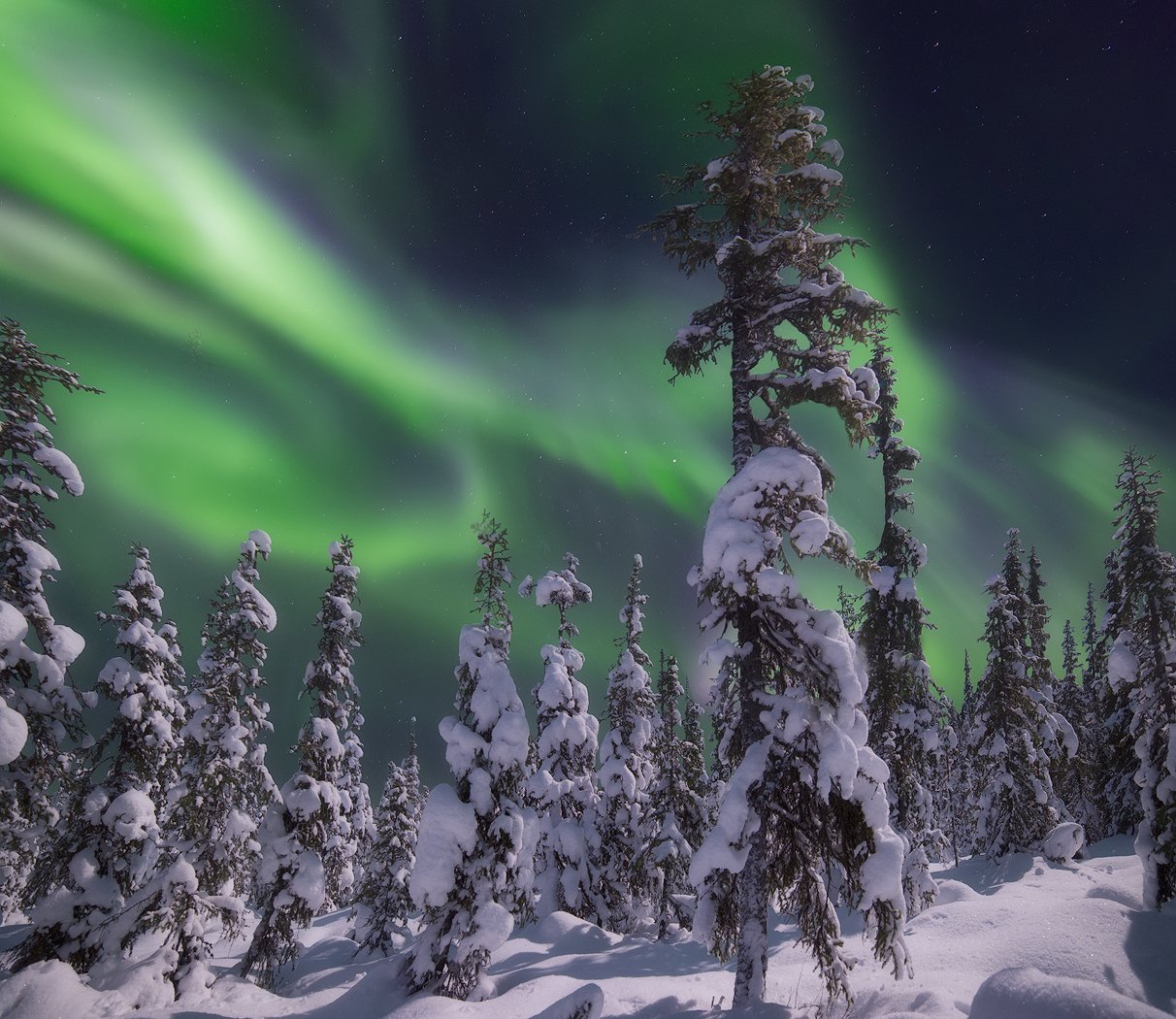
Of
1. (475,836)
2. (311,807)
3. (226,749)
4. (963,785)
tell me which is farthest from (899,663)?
(963,785)

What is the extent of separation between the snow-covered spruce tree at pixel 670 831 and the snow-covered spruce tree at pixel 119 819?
47.4 feet

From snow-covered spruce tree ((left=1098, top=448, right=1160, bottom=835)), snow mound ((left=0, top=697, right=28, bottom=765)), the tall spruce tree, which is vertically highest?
snow-covered spruce tree ((left=1098, top=448, right=1160, bottom=835))

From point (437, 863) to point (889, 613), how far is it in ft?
48.1

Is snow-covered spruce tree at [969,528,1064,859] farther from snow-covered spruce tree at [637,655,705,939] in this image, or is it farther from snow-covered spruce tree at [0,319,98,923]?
snow-covered spruce tree at [0,319,98,923]

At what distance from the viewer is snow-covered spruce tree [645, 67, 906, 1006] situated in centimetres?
885

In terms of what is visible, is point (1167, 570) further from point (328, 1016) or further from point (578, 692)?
point (328, 1016)

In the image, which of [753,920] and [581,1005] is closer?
[753,920]

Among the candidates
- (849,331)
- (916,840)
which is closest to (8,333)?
(849,331)

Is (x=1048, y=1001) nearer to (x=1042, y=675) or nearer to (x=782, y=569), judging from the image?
(x=782, y=569)

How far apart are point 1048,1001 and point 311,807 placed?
17.9 metres

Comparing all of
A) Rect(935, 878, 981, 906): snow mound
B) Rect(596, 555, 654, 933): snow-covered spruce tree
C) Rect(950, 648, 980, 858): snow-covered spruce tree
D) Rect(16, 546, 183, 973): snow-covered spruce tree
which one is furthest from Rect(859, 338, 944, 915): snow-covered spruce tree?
Rect(950, 648, 980, 858): snow-covered spruce tree

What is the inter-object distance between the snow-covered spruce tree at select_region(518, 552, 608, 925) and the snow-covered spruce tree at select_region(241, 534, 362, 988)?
5990 millimetres

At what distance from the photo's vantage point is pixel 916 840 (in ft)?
63.2

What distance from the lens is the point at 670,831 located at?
70.0ft
